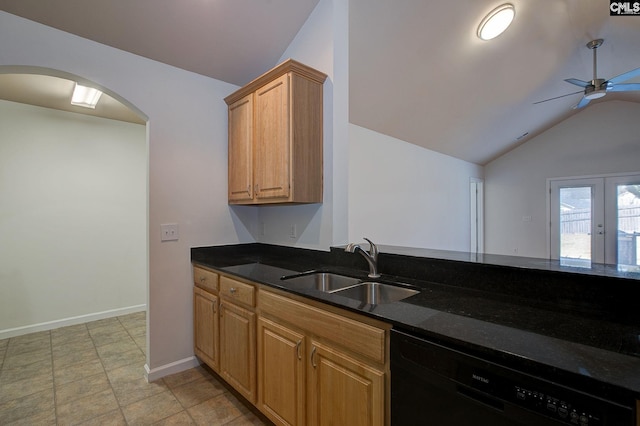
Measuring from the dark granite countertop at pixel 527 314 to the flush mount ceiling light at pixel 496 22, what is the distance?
2.33 metres

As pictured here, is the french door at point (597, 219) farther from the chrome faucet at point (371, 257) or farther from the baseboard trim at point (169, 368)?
the baseboard trim at point (169, 368)

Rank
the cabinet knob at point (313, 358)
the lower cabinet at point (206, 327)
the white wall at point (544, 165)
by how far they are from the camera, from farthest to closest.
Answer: the white wall at point (544, 165) → the lower cabinet at point (206, 327) → the cabinet knob at point (313, 358)

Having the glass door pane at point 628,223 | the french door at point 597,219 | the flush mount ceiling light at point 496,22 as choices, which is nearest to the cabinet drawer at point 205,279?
the flush mount ceiling light at point 496,22

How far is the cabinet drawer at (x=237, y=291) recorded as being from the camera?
180cm

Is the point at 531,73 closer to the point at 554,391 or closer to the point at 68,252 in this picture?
the point at 554,391

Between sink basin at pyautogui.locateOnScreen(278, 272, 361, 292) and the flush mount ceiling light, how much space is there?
256 cm

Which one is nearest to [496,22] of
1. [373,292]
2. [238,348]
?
[373,292]

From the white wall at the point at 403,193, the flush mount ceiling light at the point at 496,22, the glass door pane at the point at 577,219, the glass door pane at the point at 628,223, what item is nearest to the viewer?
the flush mount ceiling light at the point at 496,22

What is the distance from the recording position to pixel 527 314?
1148 millimetres

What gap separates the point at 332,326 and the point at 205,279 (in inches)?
53.7

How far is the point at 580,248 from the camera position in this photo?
5.75 meters

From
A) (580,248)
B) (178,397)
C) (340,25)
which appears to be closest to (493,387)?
(178,397)

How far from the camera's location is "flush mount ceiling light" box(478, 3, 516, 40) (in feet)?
8.40

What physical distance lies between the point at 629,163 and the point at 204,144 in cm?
694
